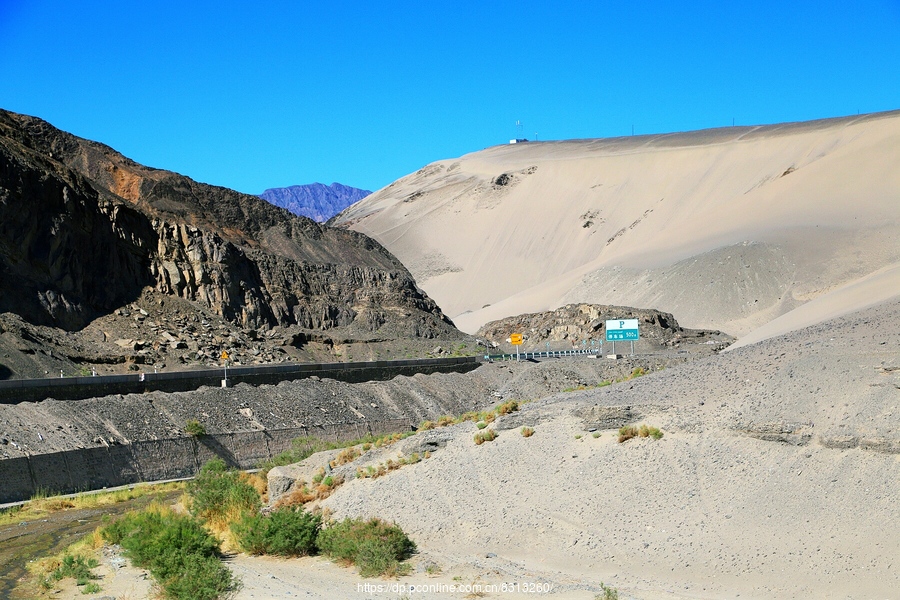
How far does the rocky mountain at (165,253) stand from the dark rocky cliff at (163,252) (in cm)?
9

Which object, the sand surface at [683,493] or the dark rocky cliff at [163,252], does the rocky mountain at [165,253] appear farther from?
the sand surface at [683,493]

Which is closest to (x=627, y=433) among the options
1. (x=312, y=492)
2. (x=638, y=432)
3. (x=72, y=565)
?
(x=638, y=432)

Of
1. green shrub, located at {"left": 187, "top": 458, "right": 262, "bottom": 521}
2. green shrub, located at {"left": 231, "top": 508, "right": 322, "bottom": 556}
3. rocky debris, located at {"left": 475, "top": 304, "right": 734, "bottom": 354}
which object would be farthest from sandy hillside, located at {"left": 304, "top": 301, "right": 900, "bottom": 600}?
rocky debris, located at {"left": 475, "top": 304, "right": 734, "bottom": 354}

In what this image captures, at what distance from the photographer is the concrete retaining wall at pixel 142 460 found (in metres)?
33.3

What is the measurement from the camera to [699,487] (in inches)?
789

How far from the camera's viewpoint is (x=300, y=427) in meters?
44.2

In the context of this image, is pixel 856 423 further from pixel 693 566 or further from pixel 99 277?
pixel 99 277

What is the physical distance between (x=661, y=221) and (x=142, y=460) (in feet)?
349

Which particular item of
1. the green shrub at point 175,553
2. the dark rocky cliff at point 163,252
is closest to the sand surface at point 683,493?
the green shrub at point 175,553

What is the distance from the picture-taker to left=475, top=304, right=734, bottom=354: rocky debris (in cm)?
8056

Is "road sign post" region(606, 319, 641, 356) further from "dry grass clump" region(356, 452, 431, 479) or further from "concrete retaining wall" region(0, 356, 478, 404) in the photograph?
"dry grass clump" region(356, 452, 431, 479)

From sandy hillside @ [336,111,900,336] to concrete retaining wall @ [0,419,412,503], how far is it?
58.0m

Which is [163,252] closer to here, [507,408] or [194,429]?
[194,429]

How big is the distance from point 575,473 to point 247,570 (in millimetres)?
6784
